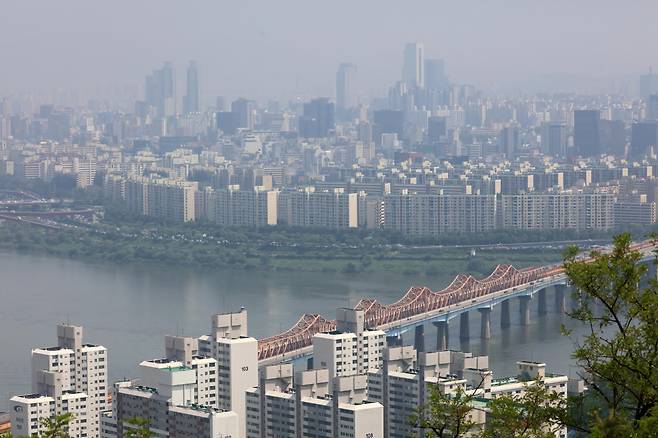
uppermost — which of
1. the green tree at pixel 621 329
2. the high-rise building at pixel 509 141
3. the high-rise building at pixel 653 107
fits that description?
the high-rise building at pixel 653 107

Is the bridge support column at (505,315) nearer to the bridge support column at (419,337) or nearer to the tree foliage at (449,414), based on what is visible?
the bridge support column at (419,337)

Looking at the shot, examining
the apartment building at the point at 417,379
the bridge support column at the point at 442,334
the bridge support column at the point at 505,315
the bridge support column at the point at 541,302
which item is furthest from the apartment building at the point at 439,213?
the apartment building at the point at 417,379

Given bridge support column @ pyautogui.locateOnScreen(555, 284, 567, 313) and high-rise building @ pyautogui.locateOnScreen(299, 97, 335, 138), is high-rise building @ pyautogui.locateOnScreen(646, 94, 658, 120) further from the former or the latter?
bridge support column @ pyautogui.locateOnScreen(555, 284, 567, 313)

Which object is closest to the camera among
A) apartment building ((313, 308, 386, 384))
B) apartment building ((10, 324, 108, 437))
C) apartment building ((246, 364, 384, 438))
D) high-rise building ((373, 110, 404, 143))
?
apartment building ((246, 364, 384, 438))

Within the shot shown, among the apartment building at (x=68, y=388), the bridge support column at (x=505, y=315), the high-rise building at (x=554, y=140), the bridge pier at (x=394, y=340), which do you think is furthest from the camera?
the high-rise building at (x=554, y=140)

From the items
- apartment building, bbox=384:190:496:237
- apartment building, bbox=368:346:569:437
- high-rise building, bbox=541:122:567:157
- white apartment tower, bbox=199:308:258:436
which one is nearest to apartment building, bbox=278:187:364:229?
apartment building, bbox=384:190:496:237

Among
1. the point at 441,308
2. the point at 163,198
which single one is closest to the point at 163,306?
the point at 441,308
